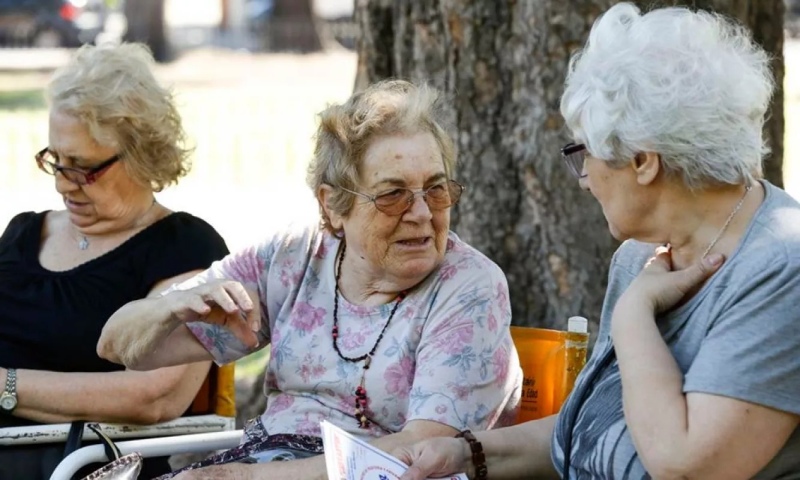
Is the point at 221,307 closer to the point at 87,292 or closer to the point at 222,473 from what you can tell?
the point at 222,473

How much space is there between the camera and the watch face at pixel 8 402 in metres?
3.69

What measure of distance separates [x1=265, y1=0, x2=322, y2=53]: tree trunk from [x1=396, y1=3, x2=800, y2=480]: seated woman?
2791cm

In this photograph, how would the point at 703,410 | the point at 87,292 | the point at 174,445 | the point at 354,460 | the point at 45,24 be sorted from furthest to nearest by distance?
the point at 45,24
the point at 87,292
the point at 174,445
the point at 354,460
the point at 703,410

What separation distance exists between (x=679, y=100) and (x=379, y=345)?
106 centimetres

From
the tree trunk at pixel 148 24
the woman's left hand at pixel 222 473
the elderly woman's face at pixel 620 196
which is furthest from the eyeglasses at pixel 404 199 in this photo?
the tree trunk at pixel 148 24

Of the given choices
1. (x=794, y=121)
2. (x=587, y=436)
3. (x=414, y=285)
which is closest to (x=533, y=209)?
(x=414, y=285)

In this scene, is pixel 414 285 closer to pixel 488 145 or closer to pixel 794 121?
pixel 488 145

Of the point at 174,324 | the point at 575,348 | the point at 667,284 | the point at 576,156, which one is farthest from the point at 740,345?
the point at 174,324

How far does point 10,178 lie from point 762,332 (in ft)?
37.2

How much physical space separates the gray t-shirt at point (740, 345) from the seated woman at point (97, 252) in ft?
4.62

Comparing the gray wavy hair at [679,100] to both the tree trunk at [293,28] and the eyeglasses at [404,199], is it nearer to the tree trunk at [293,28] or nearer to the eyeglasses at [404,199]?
the eyeglasses at [404,199]

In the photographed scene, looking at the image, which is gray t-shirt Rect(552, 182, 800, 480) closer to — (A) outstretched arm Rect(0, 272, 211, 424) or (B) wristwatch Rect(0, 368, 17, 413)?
(A) outstretched arm Rect(0, 272, 211, 424)

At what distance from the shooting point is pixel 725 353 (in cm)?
240

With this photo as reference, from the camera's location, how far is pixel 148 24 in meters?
28.5
